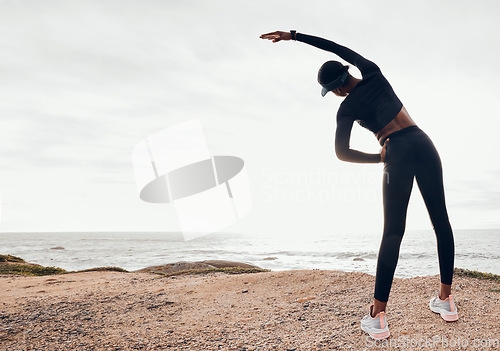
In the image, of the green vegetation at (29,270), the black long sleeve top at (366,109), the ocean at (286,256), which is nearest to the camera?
the black long sleeve top at (366,109)

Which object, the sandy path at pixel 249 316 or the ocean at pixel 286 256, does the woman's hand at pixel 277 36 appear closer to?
the sandy path at pixel 249 316

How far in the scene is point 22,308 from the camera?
578 centimetres

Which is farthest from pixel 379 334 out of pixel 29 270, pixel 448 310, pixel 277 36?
pixel 29 270

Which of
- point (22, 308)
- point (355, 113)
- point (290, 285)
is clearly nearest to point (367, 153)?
point (355, 113)

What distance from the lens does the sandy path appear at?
10.6ft

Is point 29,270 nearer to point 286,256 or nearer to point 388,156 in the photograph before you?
point 388,156

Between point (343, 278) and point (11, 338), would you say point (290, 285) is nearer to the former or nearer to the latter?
point (343, 278)

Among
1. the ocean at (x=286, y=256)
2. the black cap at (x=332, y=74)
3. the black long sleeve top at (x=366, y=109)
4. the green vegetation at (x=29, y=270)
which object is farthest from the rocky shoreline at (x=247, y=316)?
the ocean at (x=286, y=256)

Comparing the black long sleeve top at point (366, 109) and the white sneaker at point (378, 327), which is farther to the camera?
the white sneaker at point (378, 327)

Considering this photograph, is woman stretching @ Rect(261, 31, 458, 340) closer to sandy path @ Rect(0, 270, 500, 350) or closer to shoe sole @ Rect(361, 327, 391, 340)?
shoe sole @ Rect(361, 327, 391, 340)

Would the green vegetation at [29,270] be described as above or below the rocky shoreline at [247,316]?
below

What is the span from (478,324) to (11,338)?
216 inches

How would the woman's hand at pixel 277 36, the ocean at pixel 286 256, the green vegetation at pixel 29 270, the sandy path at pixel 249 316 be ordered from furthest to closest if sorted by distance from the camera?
the ocean at pixel 286 256
the green vegetation at pixel 29 270
the woman's hand at pixel 277 36
the sandy path at pixel 249 316

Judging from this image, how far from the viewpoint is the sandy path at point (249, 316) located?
10.6 ft
